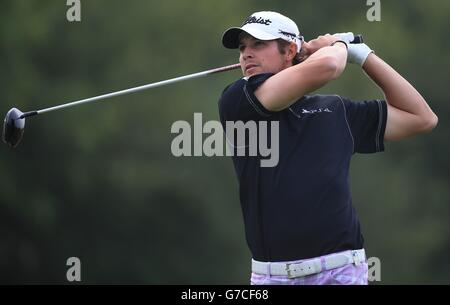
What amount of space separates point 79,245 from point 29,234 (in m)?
0.56

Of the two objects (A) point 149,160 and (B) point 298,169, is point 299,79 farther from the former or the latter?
(A) point 149,160

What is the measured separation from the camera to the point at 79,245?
1016 cm

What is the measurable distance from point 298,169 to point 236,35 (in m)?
0.77

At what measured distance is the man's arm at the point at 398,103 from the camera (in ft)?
14.0

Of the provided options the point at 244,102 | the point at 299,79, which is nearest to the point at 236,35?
the point at 244,102

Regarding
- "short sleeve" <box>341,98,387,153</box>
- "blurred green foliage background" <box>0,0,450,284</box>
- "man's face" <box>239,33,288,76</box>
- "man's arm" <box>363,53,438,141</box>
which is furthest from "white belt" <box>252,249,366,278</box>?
"blurred green foliage background" <box>0,0,450,284</box>

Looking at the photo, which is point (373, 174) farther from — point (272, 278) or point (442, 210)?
point (272, 278)

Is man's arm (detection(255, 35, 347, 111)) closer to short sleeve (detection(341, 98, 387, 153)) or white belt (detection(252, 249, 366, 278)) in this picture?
short sleeve (detection(341, 98, 387, 153))

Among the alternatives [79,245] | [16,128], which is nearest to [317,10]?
[79,245]

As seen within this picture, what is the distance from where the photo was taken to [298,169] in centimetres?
381

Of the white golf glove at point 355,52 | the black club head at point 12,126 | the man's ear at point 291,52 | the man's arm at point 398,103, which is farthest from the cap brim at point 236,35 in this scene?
the black club head at point 12,126

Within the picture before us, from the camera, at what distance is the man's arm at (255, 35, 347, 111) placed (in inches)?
151

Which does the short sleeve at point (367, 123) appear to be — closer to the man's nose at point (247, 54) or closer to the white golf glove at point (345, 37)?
the white golf glove at point (345, 37)

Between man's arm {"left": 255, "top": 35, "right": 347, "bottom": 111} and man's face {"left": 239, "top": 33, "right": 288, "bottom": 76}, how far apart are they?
8.1 inches
